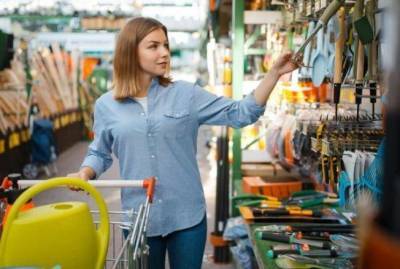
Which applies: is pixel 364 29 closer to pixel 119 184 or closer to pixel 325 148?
pixel 325 148

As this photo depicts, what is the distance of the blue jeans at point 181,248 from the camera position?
1.95 meters

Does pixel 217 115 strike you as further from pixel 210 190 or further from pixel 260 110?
pixel 210 190

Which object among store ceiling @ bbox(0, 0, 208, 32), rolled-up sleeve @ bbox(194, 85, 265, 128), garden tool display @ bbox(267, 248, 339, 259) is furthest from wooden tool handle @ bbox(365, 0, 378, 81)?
store ceiling @ bbox(0, 0, 208, 32)

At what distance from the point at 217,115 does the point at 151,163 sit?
331 mm

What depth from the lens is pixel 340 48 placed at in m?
1.95

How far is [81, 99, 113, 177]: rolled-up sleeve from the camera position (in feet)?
6.52

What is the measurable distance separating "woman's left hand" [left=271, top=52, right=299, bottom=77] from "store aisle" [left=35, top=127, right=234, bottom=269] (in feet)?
5.25

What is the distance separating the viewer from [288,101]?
3477mm

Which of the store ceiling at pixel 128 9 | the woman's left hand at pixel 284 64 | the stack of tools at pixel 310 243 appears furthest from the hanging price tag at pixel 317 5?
the store ceiling at pixel 128 9

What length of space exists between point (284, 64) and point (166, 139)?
54 centimetres

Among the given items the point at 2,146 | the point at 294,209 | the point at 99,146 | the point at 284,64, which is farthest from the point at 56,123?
the point at 284,64

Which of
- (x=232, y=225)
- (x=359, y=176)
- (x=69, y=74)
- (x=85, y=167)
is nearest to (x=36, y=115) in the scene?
(x=69, y=74)

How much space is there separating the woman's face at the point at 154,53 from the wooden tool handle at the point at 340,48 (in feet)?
2.22

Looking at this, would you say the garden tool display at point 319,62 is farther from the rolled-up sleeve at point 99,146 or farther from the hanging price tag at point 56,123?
the hanging price tag at point 56,123
